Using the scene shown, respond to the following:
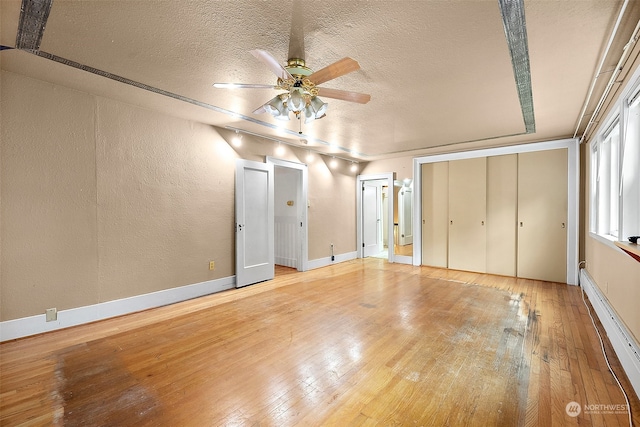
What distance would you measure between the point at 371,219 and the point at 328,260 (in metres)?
1.94

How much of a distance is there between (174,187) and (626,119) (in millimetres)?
4867

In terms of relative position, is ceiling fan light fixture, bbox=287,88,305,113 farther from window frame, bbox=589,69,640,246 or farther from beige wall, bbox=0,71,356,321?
window frame, bbox=589,69,640,246

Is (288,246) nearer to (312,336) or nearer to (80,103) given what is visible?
(312,336)

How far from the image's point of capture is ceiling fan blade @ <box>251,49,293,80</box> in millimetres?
1798

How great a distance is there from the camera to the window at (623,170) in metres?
2.26

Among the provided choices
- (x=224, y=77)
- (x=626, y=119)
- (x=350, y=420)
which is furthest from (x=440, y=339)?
(x=224, y=77)

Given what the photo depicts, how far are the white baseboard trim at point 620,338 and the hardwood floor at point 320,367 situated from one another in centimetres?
11

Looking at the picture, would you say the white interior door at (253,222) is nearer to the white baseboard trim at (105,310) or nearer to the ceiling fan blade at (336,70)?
the white baseboard trim at (105,310)

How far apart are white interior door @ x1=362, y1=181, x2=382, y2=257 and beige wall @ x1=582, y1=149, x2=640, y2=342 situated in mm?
4281

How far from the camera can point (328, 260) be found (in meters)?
6.20
